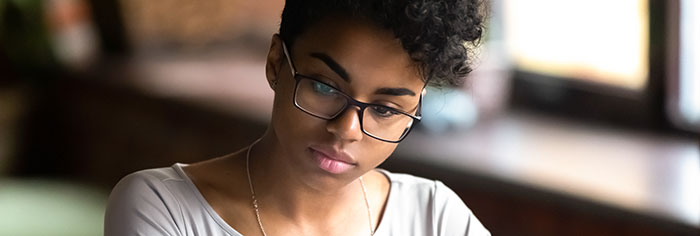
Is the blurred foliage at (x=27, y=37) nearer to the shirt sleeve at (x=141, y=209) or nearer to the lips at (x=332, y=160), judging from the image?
the shirt sleeve at (x=141, y=209)

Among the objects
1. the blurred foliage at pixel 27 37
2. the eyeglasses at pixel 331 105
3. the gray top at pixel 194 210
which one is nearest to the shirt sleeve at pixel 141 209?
the gray top at pixel 194 210

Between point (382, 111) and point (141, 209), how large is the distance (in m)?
0.33

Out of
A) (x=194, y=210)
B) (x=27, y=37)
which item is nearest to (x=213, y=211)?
(x=194, y=210)

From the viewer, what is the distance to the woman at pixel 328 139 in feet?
4.17

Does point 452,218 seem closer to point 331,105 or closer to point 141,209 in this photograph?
point 331,105

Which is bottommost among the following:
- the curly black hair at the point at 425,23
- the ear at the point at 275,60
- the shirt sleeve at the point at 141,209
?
the shirt sleeve at the point at 141,209

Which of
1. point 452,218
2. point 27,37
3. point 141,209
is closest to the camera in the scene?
point 141,209

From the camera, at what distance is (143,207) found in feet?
4.54

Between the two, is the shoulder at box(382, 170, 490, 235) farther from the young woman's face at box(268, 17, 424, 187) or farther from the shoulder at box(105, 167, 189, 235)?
the shoulder at box(105, 167, 189, 235)

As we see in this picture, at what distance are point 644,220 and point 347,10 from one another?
1.52 m

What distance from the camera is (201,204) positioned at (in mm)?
1437

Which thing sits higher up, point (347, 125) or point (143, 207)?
point (347, 125)

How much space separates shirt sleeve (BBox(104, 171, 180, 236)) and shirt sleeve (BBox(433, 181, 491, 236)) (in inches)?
→ 14.6

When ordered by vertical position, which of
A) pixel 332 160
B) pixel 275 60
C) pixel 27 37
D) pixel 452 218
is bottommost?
pixel 27 37
